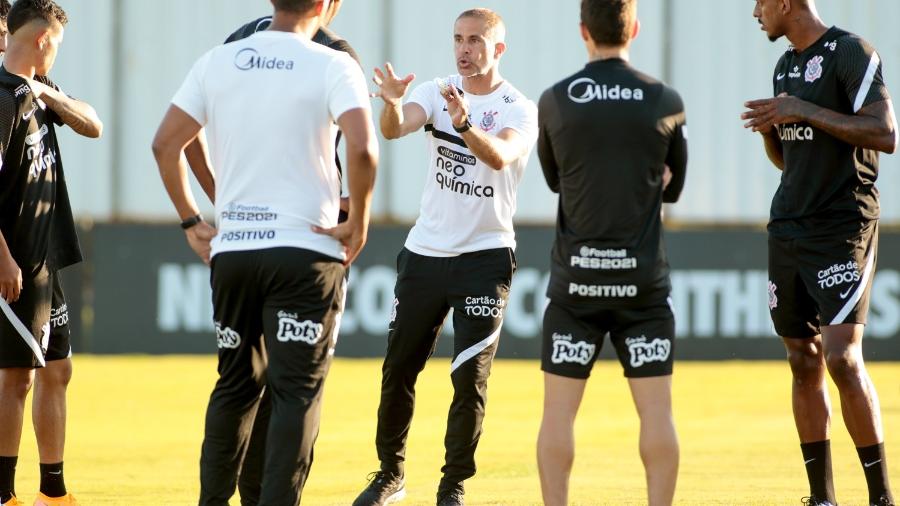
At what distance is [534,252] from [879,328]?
4.02 meters

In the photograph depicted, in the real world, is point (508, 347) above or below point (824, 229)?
below

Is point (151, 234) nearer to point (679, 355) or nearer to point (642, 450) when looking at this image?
point (679, 355)

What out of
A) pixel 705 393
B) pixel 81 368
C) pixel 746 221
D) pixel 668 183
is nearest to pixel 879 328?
pixel 746 221

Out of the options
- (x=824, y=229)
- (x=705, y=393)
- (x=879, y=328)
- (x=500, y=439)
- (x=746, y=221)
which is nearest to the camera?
(x=824, y=229)

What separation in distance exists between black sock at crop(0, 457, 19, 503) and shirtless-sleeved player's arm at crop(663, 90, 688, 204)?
10.7 ft

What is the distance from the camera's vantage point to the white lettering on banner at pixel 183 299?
15305mm

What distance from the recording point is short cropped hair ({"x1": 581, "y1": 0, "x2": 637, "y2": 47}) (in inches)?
202

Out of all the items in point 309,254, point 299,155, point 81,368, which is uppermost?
point 299,155

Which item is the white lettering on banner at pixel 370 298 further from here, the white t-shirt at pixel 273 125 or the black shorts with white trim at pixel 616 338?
the white t-shirt at pixel 273 125

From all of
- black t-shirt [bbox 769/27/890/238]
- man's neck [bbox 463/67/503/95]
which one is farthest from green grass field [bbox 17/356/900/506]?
man's neck [bbox 463/67/503/95]

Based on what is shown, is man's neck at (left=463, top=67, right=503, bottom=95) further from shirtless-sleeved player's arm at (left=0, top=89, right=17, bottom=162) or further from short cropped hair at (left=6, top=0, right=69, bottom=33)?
shirtless-sleeved player's arm at (left=0, top=89, right=17, bottom=162)

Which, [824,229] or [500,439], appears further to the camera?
[500,439]

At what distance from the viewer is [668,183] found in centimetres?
527

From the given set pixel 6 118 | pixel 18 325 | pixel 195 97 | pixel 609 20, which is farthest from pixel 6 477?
pixel 609 20
